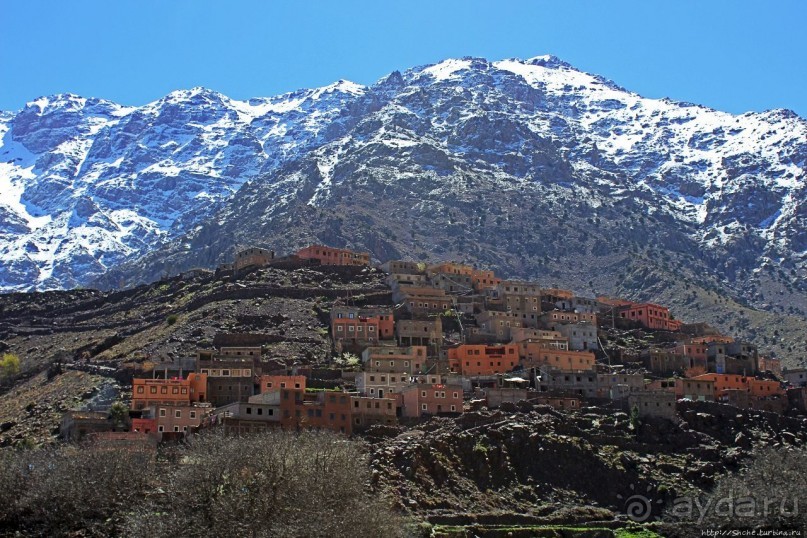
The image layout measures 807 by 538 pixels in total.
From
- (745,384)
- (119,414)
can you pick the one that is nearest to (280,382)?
(119,414)

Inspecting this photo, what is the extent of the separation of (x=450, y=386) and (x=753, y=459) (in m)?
24.7

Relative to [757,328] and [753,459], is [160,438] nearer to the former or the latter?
[753,459]

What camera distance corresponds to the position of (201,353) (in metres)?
117

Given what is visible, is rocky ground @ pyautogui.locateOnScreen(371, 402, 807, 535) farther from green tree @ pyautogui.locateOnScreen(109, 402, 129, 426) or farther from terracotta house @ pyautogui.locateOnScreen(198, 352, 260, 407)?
green tree @ pyautogui.locateOnScreen(109, 402, 129, 426)

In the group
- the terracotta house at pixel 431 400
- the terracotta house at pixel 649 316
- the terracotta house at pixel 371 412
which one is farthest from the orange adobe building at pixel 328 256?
the terracotta house at pixel 371 412

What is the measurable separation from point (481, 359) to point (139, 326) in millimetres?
41432

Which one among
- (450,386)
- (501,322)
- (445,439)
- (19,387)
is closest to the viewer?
(445,439)

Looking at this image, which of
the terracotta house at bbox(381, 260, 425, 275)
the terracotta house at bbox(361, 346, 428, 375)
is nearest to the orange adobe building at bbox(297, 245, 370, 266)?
the terracotta house at bbox(381, 260, 425, 275)

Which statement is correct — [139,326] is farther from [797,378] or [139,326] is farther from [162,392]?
[797,378]

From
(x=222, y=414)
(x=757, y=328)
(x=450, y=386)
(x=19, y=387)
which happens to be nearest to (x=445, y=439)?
(x=450, y=386)

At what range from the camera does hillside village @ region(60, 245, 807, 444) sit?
331ft

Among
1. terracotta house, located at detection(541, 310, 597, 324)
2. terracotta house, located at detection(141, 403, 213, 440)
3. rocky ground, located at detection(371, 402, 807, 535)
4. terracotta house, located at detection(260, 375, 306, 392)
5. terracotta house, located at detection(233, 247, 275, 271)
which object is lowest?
rocky ground, located at detection(371, 402, 807, 535)

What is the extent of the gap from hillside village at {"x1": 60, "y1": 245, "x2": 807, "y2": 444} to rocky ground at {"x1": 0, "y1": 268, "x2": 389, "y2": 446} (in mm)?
2079

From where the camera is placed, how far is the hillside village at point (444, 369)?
101 meters
